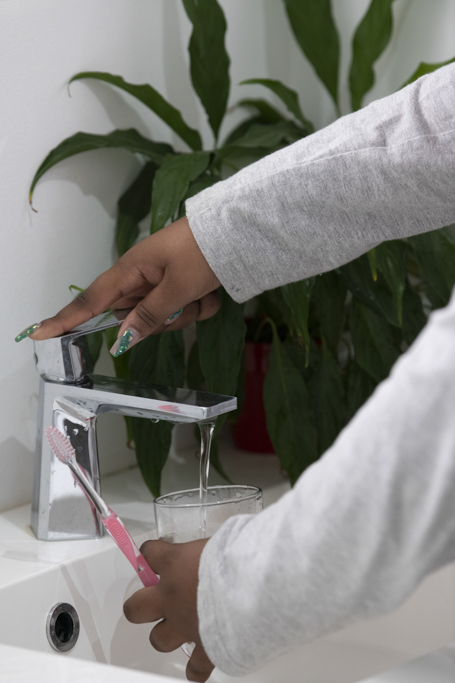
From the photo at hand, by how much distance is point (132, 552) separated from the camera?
1.86 ft

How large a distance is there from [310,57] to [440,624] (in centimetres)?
75

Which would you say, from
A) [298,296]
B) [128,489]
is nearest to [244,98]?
[298,296]

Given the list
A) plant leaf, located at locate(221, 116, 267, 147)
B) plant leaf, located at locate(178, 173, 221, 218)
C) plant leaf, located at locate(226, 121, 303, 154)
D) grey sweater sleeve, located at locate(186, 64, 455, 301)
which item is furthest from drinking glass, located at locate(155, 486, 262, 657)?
plant leaf, located at locate(221, 116, 267, 147)

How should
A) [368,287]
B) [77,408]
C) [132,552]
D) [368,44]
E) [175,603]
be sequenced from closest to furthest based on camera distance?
1. [175,603]
2. [132,552]
3. [77,408]
4. [368,287]
5. [368,44]

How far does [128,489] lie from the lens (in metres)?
0.85

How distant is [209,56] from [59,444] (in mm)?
507

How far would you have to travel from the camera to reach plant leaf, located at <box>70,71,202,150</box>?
0.76 meters

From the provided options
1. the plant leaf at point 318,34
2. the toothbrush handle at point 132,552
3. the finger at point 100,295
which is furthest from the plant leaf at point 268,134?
the toothbrush handle at point 132,552

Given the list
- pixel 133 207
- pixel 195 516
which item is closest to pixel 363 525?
pixel 195 516

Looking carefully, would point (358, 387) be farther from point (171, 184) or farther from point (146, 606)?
point (146, 606)

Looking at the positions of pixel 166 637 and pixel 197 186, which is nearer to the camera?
pixel 166 637

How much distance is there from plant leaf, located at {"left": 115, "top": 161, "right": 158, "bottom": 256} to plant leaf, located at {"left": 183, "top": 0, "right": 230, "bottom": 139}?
108mm

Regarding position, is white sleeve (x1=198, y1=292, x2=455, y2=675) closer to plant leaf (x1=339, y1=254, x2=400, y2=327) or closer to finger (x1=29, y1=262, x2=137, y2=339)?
finger (x1=29, y1=262, x2=137, y2=339)

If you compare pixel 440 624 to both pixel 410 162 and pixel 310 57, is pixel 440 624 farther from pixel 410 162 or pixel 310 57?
pixel 310 57
